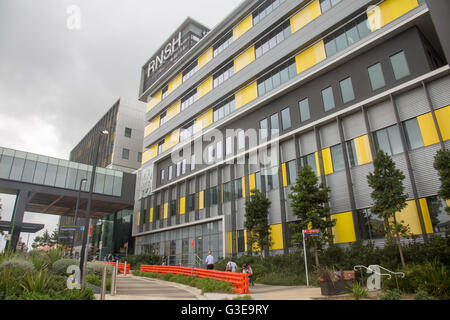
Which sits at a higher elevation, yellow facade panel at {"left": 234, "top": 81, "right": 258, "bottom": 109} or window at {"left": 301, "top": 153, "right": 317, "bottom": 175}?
yellow facade panel at {"left": 234, "top": 81, "right": 258, "bottom": 109}

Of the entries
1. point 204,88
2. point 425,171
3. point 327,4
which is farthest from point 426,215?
point 204,88

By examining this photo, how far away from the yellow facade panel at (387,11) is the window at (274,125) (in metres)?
10.3

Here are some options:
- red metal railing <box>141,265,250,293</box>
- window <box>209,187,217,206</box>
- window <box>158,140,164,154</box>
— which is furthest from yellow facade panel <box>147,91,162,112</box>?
red metal railing <box>141,265,250,293</box>

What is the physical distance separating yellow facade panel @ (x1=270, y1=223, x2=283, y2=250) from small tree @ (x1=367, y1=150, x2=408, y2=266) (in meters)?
9.29

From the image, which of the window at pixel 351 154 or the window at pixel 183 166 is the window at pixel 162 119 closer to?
the window at pixel 183 166

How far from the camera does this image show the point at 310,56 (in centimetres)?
2559

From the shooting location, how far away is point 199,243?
32.6 m

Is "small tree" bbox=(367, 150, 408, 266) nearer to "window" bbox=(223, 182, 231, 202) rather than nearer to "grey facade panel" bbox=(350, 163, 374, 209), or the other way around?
"grey facade panel" bbox=(350, 163, 374, 209)

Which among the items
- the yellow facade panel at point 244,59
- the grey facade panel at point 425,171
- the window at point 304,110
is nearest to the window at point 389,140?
the grey facade panel at point 425,171

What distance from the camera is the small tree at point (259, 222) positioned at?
24.1 m

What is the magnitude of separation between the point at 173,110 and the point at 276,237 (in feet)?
85.5

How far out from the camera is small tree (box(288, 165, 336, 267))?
19.1 m

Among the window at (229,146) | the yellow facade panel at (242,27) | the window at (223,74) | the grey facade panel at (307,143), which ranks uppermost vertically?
the yellow facade panel at (242,27)
